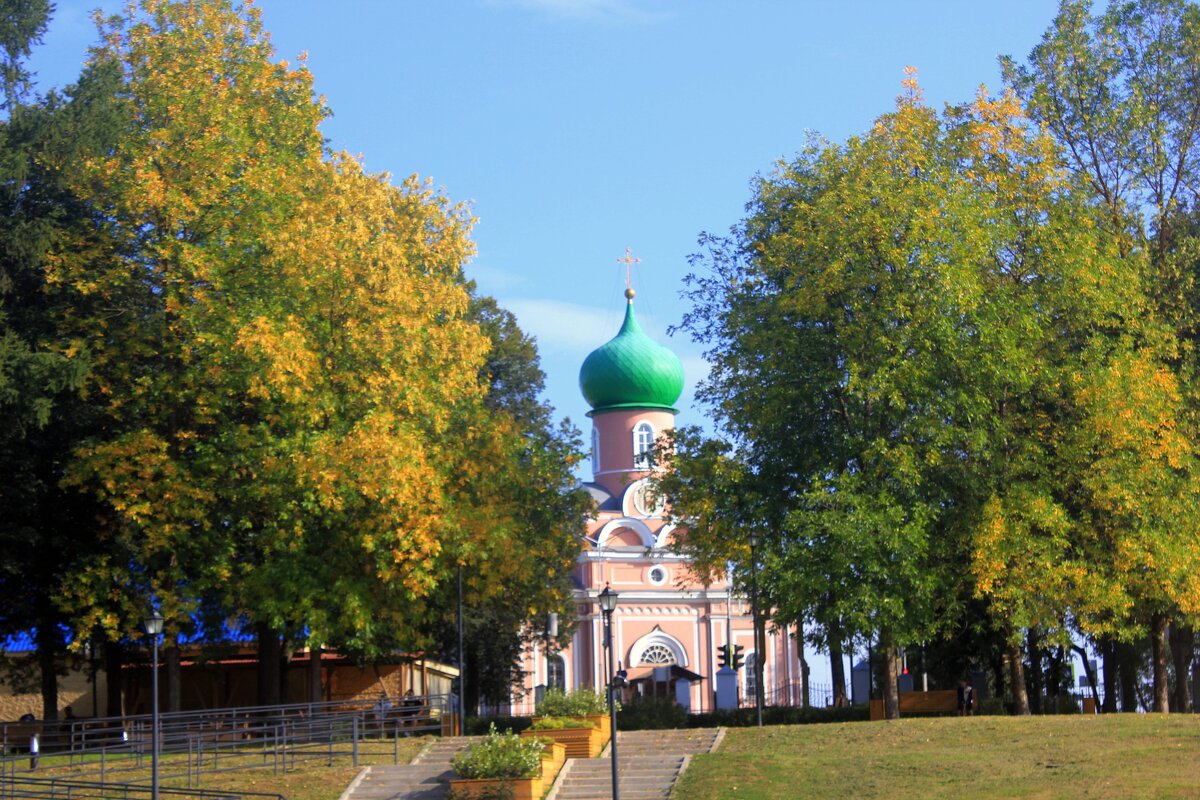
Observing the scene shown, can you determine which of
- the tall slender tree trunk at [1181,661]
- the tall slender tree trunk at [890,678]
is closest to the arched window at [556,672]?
Answer: the tall slender tree trunk at [1181,661]

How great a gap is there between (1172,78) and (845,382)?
35.7 feet

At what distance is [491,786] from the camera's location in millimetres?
20750

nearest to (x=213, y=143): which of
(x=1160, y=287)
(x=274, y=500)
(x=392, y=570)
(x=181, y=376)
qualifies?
(x=181, y=376)

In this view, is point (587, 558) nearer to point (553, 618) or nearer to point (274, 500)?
point (553, 618)

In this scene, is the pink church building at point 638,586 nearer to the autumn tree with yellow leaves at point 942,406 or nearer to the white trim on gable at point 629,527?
the white trim on gable at point 629,527

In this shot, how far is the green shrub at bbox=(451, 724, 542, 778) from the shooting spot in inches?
826

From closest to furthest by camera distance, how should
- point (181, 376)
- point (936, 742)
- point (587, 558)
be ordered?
point (936, 742), point (181, 376), point (587, 558)

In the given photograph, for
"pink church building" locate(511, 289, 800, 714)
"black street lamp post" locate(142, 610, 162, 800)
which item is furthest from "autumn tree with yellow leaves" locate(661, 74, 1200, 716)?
"pink church building" locate(511, 289, 800, 714)

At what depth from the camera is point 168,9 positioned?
96.8 feet

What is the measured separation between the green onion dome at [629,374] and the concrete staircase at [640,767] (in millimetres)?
30892

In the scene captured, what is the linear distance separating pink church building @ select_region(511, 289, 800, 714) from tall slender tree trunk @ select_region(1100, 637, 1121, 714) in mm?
16711

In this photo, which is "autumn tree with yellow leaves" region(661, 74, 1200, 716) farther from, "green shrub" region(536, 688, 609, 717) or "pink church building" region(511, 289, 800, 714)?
"pink church building" region(511, 289, 800, 714)

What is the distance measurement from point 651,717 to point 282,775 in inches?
420

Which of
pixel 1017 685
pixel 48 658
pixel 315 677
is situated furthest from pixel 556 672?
pixel 1017 685
